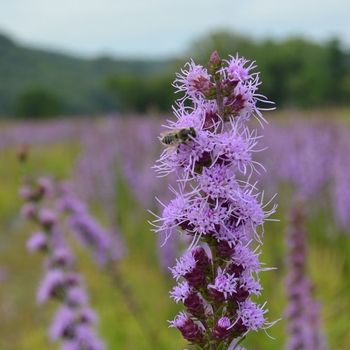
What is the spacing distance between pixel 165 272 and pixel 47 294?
3.48 m

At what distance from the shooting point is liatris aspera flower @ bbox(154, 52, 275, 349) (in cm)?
133

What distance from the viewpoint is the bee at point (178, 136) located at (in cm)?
133

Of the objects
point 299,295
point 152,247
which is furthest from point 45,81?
point 299,295

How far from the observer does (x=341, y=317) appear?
18.3 ft

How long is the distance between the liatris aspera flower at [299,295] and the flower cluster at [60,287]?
5.04 ft

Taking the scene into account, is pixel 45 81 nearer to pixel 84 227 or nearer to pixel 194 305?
pixel 84 227

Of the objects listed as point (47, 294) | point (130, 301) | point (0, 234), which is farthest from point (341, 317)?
point (0, 234)

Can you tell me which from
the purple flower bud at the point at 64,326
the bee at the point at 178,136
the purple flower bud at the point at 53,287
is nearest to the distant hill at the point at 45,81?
the purple flower bud at the point at 53,287

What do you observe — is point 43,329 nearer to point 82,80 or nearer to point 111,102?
point 111,102

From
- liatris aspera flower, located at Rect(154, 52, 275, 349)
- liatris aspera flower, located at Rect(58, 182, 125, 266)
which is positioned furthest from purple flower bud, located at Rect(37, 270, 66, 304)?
liatris aspera flower, located at Rect(154, 52, 275, 349)

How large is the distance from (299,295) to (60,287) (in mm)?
1882

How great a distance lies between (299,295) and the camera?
3.96 metres

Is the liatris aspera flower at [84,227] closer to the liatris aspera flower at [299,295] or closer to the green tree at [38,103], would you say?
the liatris aspera flower at [299,295]

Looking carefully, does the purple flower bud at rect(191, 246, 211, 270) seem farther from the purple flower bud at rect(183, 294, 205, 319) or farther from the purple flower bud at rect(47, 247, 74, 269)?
the purple flower bud at rect(47, 247, 74, 269)
